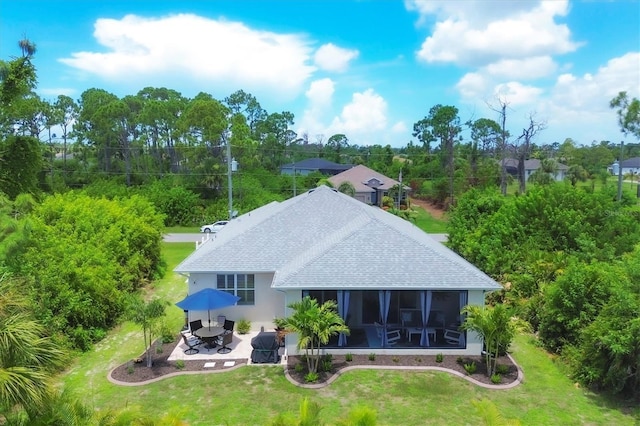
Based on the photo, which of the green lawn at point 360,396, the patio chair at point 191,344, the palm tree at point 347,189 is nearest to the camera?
the green lawn at point 360,396

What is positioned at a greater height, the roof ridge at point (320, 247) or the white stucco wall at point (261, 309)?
the roof ridge at point (320, 247)

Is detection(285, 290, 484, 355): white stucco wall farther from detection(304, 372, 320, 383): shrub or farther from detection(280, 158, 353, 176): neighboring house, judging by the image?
detection(280, 158, 353, 176): neighboring house

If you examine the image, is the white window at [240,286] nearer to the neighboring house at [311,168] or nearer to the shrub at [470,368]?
the shrub at [470,368]

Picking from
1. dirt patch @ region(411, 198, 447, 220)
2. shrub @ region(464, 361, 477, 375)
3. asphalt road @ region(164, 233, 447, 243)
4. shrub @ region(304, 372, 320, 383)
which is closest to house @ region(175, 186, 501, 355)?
shrub @ region(464, 361, 477, 375)

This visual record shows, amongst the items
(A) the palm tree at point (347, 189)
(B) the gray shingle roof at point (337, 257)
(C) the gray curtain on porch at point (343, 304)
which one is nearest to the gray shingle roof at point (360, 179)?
(A) the palm tree at point (347, 189)

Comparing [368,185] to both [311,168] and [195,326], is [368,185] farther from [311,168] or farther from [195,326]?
[195,326]
